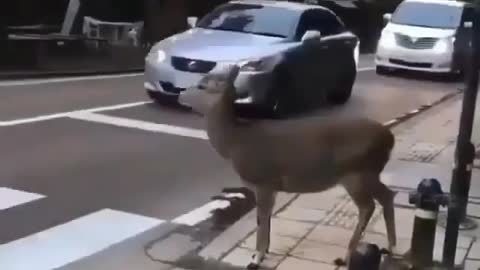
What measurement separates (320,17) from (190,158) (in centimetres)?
564

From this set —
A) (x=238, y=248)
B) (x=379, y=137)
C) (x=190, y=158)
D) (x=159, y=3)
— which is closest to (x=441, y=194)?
(x=379, y=137)

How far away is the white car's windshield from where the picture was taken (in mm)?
20578

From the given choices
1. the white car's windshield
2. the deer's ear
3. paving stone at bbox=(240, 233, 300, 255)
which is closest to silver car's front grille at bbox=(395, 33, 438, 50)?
the white car's windshield

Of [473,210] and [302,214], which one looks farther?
[473,210]

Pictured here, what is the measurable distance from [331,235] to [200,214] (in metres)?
1.26

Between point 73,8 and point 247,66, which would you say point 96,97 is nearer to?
point 247,66

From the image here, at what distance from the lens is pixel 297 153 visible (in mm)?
5805

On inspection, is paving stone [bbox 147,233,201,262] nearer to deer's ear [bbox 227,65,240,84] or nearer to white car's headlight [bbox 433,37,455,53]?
deer's ear [bbox 227,65,240,84]

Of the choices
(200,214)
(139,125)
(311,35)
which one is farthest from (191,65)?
(200,214)

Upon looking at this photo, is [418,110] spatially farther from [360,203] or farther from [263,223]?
[263,223]

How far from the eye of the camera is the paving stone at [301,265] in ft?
19.3

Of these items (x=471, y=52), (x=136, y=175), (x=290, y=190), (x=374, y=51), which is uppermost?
(x=471, y=52)

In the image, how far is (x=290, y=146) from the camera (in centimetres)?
584

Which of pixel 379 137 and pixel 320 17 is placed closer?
pixel 379 137
